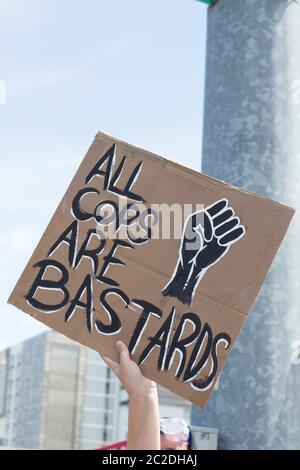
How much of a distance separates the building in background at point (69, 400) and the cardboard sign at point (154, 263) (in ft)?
359

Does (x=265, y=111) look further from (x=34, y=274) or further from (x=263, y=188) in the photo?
(x=34, y=274)

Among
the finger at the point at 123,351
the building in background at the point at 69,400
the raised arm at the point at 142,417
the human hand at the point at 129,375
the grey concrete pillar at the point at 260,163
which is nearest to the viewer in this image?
the raised arm at the point at 142,417

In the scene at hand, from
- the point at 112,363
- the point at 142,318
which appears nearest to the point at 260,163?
the point at 142,318

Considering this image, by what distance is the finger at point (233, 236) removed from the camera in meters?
3.47

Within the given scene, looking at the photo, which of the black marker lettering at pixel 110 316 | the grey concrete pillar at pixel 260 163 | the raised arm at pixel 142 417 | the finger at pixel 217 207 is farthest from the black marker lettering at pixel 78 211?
the grey concrete pillar at pixel 260 163

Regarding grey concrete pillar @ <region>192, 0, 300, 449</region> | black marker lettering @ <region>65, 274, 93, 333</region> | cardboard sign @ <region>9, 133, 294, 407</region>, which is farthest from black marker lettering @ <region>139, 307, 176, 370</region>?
grey concrete pillar @ <region>192, 0, 300, 449</region>

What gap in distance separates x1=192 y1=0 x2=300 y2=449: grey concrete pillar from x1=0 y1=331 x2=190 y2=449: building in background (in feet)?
352

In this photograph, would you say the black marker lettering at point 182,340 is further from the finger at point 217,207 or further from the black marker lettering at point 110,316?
the finger at point 217,207

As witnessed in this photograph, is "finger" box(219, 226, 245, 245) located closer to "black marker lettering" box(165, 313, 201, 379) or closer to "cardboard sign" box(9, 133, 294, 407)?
"cardboard sign" box(9, 133, 294, 407)

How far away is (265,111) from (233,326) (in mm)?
2617

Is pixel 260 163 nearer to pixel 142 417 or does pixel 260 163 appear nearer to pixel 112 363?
pixel 112 363

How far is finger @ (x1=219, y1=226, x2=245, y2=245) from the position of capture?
11.4 ft

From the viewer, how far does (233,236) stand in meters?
3.47
